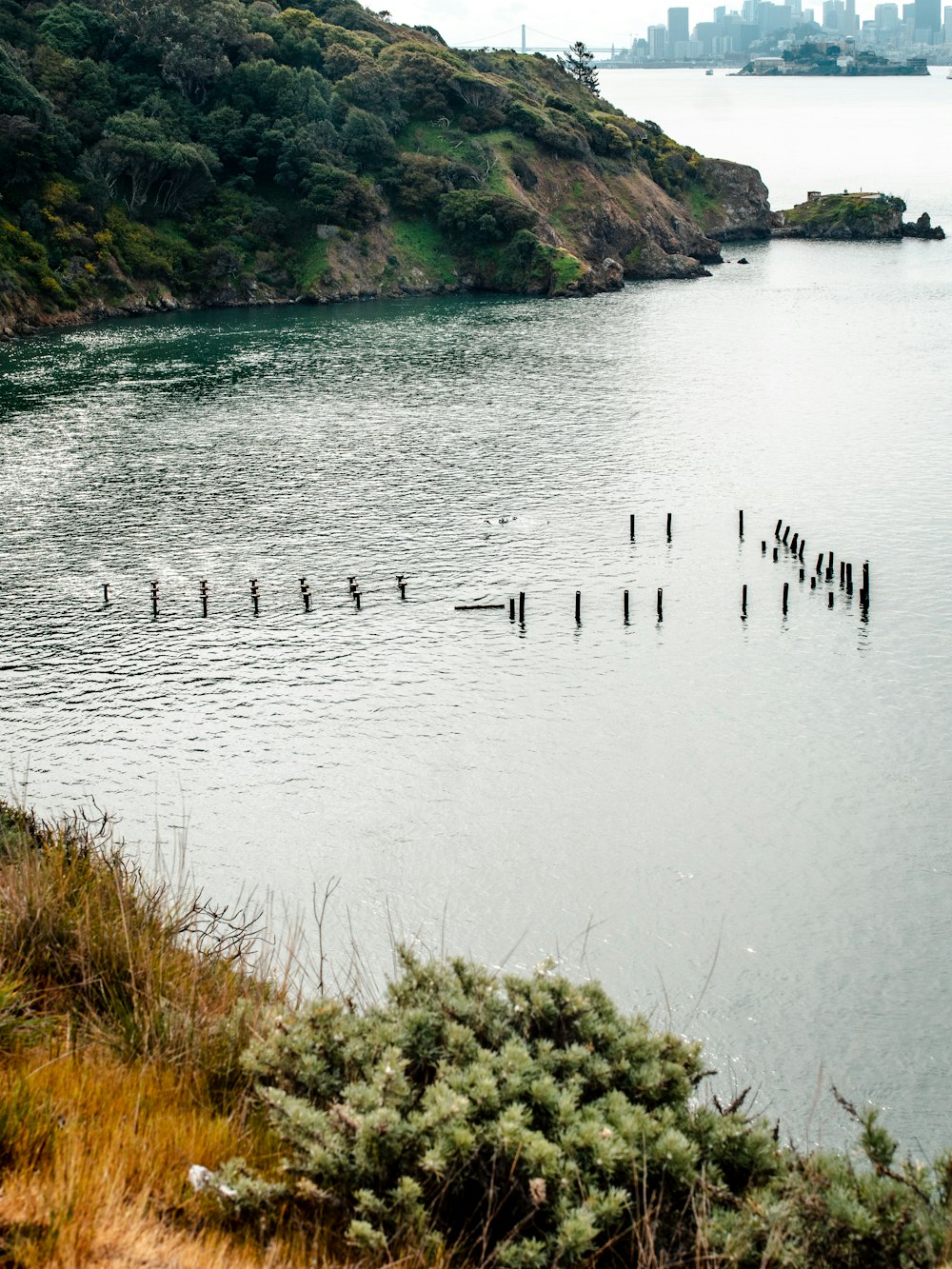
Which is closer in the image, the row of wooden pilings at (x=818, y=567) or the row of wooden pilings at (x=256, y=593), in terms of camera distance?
the row of wooden pilings at (x=256, y=593)

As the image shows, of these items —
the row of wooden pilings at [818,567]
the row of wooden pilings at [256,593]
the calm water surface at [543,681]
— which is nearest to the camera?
the calm water surface at [543,681]

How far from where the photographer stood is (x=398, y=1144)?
1152 centimetres

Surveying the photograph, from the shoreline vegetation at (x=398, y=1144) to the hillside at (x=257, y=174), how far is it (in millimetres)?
129572

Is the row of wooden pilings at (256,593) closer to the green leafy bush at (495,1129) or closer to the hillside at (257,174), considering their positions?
the green leafy bush at (495,1129)

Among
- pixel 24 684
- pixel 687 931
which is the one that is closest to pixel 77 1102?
pixel 687 931

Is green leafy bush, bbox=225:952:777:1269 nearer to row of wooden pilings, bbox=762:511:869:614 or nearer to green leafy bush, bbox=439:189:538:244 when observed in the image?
row of wooden pilings, bbox=762:511:869:614

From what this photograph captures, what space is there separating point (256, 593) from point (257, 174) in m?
124

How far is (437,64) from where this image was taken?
184375 mm

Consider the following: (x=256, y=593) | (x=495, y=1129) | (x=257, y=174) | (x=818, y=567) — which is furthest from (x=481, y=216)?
(x=495, y=1129)

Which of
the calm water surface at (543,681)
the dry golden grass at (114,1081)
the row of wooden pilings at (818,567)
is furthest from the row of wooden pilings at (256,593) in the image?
the dry golden grass at (114,1081)

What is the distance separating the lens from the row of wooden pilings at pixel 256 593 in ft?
196

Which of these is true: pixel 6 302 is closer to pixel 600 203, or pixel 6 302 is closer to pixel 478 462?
pixel 478 462

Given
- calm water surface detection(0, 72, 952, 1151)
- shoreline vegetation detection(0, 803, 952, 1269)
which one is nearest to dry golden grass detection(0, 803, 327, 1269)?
shoreline vegetation detection(0, 803, 952, 1269)

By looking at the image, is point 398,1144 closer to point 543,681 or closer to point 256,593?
point 543,681
